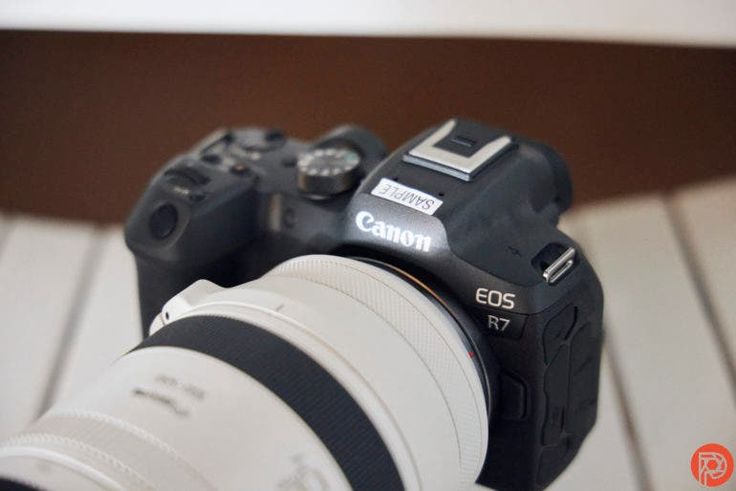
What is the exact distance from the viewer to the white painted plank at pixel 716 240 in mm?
914

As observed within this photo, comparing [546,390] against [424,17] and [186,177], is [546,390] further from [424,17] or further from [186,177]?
[424,17]

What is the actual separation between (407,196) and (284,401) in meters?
0.17

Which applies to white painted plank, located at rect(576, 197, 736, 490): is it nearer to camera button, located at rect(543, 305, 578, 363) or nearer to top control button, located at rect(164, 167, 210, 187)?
camera button, located at rect(543, 305, 578, 363)

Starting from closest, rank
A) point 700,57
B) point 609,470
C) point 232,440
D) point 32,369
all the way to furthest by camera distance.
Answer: point 232,440, point 609,470, point 32,369, point 700,57

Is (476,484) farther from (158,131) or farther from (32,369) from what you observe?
(158,131)

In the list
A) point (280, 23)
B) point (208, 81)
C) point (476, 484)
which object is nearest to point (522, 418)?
point (476, 484)

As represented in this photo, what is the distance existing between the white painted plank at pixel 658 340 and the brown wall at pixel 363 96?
7 centimetres

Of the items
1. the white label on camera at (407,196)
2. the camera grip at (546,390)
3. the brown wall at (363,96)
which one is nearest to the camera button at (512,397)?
the camera grip at (546,390)

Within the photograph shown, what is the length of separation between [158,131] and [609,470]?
1.81 ft

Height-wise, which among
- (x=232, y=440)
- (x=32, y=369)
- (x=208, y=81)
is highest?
(x=232, y=440)

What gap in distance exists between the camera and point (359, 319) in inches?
21.9

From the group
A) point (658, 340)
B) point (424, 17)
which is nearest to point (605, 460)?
point (658, 340)

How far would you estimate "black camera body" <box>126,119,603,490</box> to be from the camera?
0.60 m

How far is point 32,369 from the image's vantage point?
88 centimetres
